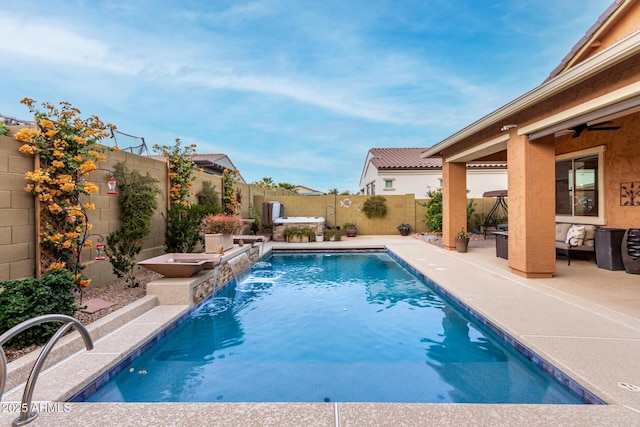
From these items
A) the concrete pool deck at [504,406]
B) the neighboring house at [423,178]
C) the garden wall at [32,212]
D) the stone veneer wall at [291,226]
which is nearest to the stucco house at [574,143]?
the concrete pool deck at [504,406]

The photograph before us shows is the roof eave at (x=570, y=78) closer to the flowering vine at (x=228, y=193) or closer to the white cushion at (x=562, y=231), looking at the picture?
the white cushion at (x=562, y=231)

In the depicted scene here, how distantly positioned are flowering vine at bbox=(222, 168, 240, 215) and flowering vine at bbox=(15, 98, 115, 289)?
A: 19.8 feet

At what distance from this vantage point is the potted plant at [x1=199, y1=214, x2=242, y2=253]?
6.52 metres

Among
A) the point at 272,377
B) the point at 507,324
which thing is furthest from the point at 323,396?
the point at 507,324

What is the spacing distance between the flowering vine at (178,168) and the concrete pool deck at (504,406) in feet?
11.1

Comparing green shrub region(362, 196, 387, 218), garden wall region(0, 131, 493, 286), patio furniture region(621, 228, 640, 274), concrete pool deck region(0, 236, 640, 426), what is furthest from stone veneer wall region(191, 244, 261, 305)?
green shrub region(362, 196, 387, 218)

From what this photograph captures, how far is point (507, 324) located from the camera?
136 inches

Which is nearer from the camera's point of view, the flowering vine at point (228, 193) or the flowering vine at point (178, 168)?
the flowering vine at point (178, 168)

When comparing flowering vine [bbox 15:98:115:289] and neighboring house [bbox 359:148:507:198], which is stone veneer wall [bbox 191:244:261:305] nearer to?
flowering vine [bbox 15:98:115:289]

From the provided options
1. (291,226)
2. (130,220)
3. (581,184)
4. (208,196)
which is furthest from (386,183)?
(130,220)

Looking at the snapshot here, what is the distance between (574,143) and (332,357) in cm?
791

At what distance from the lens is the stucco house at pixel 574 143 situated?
3980mm

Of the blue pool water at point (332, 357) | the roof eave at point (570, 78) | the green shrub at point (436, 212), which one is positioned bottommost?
the blue pool water at point (332, 357)

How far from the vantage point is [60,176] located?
154 inches
